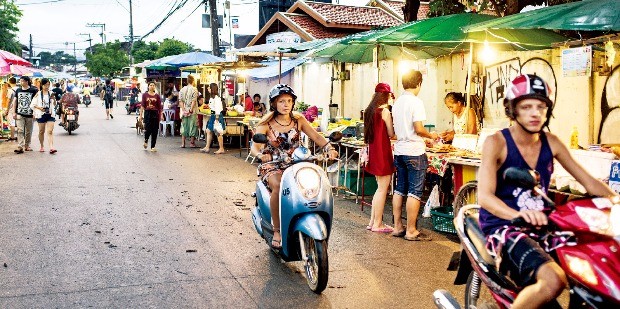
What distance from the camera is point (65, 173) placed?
13562 millimetres

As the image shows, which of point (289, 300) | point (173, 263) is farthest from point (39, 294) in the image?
point (289, 300)

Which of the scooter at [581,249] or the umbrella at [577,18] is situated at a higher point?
the umbrella at [577,18]

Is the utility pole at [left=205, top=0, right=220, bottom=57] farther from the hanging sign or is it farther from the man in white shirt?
the man in white shirt

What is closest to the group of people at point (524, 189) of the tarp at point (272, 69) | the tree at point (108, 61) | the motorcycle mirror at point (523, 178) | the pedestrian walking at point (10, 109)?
the motorcycle mirror at point (523, 178)

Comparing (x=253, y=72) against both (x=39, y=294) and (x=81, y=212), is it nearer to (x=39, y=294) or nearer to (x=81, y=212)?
(x=81, y=212)

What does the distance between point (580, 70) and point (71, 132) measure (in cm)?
2150

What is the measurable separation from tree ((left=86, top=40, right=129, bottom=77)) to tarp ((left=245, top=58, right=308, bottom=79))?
56.4 m

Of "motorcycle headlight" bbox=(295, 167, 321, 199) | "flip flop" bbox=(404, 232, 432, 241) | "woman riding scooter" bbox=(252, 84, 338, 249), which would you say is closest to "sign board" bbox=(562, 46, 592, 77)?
"flip flop" bbox=(404, 232, 432, 241)

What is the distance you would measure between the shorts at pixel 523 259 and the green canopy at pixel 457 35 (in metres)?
6.46

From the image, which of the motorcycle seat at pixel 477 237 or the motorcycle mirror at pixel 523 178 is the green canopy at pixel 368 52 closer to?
the motorcycle seat at pixel 477 237

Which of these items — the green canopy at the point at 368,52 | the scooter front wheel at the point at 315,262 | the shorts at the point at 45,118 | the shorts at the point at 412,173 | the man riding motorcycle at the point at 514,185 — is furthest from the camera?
the shorts at the point at 45,118

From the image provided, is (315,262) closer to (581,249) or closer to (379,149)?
(379,149)

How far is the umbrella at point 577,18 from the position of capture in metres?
7.12

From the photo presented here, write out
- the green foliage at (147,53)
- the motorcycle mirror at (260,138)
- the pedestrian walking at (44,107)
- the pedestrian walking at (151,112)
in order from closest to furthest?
the motorcycle mirror at (260,138)
the pedestrian walking at (44,107)
the pedestrian walking at (151,112)
the green foliage at (147,53)
